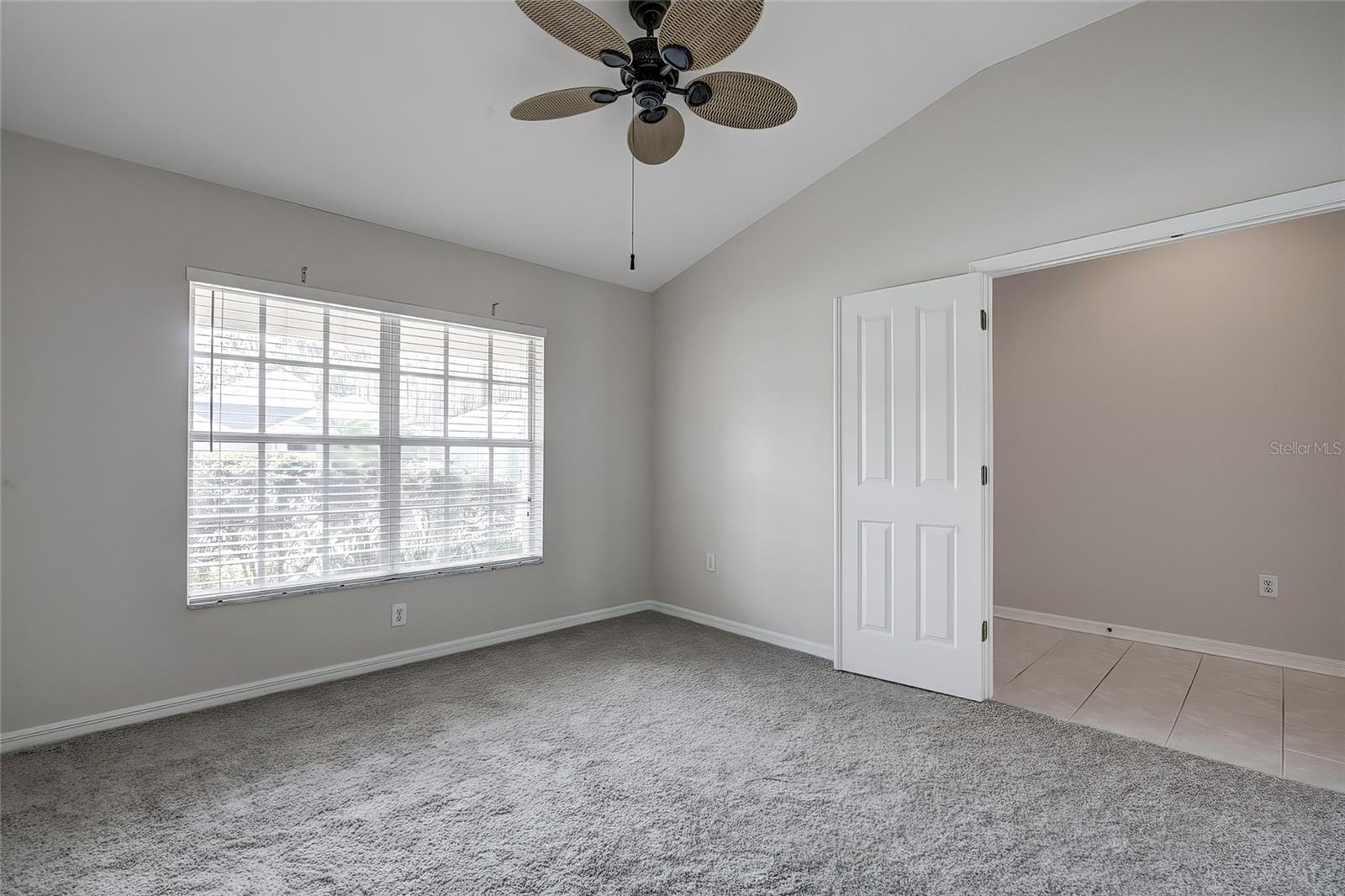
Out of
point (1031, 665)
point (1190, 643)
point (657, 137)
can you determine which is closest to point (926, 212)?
point (657, 137)

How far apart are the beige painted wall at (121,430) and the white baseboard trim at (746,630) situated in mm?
1918

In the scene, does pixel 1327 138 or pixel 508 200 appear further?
pixel 508 200

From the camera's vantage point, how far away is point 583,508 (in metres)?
4.64

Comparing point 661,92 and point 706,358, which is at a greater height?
point 661,92

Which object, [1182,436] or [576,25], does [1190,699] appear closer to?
[1182,436]

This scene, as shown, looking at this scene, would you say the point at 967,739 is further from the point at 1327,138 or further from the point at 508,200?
the point at 508,200

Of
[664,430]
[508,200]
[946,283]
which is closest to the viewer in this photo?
[946,283]

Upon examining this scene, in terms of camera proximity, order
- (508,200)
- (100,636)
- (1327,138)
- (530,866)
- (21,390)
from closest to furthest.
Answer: (530,866), (1327,138), (21,390), (100,636), (508,200)

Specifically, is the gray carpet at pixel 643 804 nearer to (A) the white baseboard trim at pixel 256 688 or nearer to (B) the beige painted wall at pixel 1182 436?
(A) the white baseboard trim at pixel 256 688

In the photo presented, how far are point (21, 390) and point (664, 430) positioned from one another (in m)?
3.56

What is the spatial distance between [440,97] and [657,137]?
100cm

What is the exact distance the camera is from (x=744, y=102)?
243 cm

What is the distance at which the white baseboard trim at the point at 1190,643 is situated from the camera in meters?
3.58

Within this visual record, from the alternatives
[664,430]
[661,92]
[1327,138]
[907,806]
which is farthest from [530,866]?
[1327,138]
